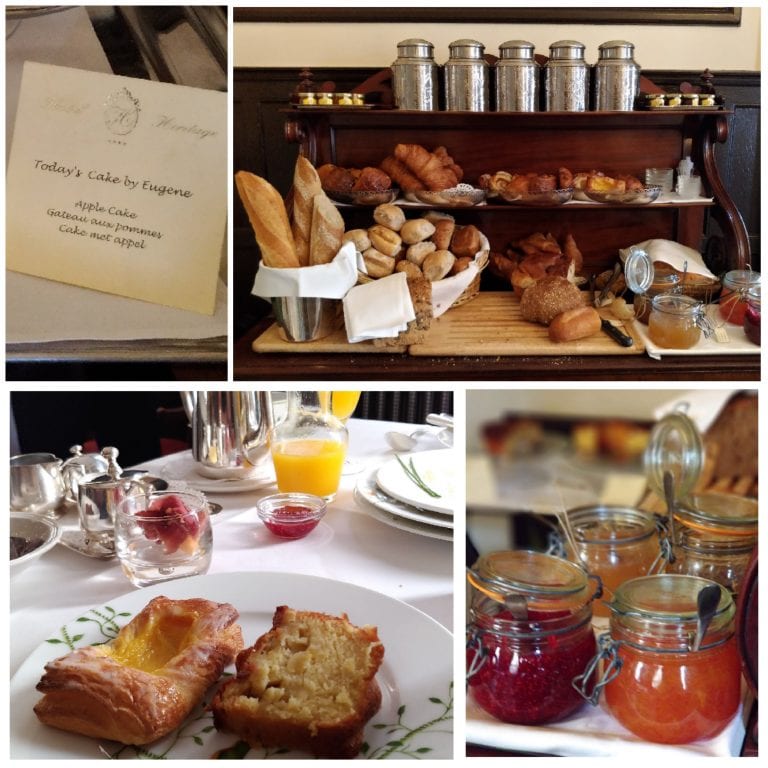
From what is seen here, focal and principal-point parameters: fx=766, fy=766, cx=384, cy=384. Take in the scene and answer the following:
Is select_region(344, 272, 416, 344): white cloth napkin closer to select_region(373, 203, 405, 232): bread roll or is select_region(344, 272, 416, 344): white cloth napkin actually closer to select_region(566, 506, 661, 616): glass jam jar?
select_region(373, 203, 405, 232): bread roll

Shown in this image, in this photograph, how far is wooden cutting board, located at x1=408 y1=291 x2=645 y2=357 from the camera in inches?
Result: 37.2

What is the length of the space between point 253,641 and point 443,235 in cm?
68

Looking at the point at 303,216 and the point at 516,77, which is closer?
the point at 303,216

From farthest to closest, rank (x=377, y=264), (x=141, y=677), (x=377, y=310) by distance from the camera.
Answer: (x=377, y=264), (x=377, y=310), (x=141, y=677)

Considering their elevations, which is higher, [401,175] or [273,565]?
[401,175]

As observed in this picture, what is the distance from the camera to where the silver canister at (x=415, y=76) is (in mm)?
1136

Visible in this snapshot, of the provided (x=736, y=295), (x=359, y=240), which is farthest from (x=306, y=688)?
(x=736, y=295)

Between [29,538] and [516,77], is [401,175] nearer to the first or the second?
[516,77]

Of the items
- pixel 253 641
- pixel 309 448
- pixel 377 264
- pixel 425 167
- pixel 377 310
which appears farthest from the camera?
pixel 425 167

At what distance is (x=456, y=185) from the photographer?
1182mm

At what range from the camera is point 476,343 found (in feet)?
3.17

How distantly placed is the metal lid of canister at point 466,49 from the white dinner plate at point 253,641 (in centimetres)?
83

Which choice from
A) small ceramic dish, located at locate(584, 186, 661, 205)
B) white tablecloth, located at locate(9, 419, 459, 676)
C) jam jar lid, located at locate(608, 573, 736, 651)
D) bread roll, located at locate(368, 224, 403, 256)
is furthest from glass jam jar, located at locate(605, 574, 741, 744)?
small ceramic dish, located at locate(584, 186, 661, 205)

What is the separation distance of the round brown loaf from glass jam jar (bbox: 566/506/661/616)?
32 centimetres
